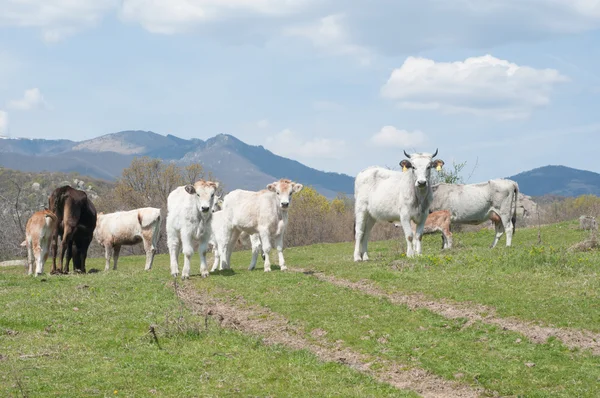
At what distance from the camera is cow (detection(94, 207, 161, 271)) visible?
28078 mm

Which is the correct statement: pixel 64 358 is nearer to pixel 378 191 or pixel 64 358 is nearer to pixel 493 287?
pixel 493 287

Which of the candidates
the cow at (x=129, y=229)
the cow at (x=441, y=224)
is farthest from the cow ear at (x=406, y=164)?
the cow at (x=129, y=229)

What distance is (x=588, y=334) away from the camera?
1188 cm

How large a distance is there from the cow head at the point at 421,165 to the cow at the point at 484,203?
6.87 meters

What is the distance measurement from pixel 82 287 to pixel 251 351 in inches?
334

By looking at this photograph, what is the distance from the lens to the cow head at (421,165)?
20973 millimetres

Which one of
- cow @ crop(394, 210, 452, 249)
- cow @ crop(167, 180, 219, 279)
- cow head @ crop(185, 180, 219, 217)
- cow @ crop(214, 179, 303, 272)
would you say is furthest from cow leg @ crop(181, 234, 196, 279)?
cow @ crop(394, 210, 452, 249)

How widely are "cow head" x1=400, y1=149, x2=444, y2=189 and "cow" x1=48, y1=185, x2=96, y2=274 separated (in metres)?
11.4

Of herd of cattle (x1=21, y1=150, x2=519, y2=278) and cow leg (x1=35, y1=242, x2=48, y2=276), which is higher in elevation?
herd of cattle (x1=21, y1=150, x2=519, y2=278)

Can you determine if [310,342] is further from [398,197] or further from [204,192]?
Result: [398,197]

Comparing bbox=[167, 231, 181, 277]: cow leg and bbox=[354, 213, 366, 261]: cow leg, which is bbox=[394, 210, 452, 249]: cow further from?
bbox=[167, 231, 181, 277]: cow leg

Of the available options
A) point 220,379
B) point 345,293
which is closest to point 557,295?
point 345,293

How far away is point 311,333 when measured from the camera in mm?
12773

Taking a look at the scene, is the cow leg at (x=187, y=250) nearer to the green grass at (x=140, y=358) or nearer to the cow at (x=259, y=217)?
the cow at (x=259, y=217)
